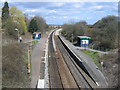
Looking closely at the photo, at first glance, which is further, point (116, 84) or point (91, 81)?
point (91, 81)

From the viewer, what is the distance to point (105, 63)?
18.3 metres

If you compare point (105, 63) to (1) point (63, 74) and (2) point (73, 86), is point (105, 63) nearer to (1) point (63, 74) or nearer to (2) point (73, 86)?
(1) point (63, 74)

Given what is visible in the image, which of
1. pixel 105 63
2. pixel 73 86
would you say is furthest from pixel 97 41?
pixel 73 86

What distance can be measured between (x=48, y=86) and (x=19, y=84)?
1791 mm

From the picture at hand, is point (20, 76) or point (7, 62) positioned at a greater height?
point (7, 62)

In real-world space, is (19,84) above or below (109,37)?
below

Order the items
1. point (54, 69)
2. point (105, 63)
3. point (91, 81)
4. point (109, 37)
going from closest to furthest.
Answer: point (91, 81) < point (54, 69) < point (105, 63) < point (109, 37)

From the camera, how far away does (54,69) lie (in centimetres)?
1530

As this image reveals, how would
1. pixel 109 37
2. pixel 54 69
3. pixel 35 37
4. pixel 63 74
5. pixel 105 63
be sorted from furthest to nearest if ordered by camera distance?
pixel 35 37 < pixel 109 37 < pixel 105 63 < pixel 54 69 < pixel 63 74

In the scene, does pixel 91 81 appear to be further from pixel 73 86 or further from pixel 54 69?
pixel 54 69

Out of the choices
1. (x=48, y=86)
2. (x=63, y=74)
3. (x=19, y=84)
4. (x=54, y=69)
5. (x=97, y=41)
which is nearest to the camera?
(x=19, y=84)

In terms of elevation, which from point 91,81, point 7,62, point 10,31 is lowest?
point 91,81

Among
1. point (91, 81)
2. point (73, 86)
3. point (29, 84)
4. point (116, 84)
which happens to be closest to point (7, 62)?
point (29, 84)

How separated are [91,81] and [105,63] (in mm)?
6605
